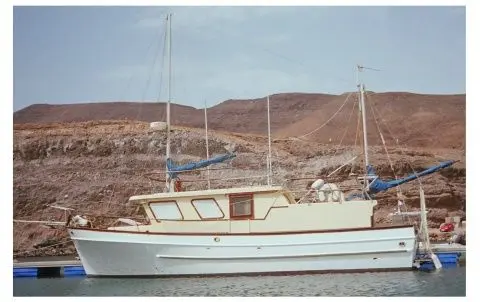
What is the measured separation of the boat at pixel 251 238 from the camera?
12.6 metres

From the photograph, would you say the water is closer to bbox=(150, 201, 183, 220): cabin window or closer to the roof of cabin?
bbox=(150, 201, 183, 220): cabin window

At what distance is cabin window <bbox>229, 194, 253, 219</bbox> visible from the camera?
12992 millimetres

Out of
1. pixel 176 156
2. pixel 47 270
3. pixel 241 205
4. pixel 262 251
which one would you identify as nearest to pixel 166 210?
pixel 241 205

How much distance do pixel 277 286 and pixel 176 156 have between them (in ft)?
38.0

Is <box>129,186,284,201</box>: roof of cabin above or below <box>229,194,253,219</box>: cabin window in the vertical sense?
above

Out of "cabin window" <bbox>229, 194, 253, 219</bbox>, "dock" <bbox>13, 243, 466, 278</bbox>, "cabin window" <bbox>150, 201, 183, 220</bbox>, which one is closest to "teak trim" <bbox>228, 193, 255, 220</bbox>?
"cabin window" <bbox>229, 194, 253, 219</bbox>

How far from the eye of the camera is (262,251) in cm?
1269

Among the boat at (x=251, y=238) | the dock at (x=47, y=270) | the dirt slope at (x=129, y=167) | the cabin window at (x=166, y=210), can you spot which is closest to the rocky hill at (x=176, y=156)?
the dirt slope at (x=129, y=167)

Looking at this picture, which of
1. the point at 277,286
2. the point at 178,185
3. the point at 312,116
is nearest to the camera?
the point at 277,286

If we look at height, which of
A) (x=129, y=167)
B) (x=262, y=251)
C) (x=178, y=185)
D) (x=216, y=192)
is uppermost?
(x=129, y=167)

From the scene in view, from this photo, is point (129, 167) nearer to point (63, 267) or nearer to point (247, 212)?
point (63, 267)

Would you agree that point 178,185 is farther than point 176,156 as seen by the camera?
No

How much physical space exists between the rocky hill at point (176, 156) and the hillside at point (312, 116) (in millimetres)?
76

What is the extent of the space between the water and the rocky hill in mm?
5897
